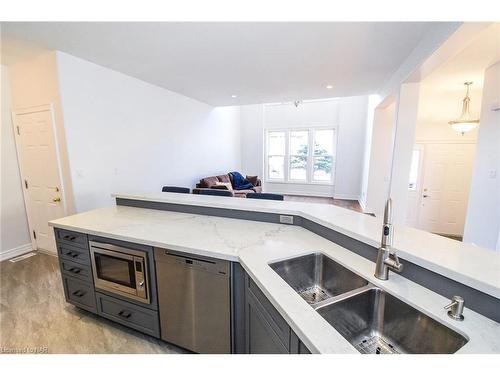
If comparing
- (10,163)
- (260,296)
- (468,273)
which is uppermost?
(10,163)

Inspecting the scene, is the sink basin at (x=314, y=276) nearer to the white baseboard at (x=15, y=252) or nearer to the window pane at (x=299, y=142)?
the white baseboard at (x=15, y=252)

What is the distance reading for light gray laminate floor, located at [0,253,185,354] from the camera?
1803 mm

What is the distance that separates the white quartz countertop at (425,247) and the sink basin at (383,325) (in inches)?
8.2

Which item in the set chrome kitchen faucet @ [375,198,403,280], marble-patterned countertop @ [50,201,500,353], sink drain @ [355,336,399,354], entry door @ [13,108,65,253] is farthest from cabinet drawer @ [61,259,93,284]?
chrome kitchen faucet @ [375,198,403,280]

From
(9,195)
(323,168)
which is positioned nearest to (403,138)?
(323,168)

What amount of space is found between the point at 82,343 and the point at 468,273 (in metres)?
2.54

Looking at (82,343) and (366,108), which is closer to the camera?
(82,343)

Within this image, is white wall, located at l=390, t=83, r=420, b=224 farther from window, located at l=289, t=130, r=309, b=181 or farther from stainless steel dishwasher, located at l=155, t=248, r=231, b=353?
window, located at l=289, t=130, r=309, b=181

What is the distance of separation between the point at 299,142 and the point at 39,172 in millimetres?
6724
